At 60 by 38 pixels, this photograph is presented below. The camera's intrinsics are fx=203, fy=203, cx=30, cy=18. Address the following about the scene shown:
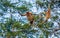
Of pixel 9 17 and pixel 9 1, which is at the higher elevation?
pixel 9 1

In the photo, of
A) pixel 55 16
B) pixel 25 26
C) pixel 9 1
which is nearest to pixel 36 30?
pixel 25 26

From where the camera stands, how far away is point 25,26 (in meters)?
1.92

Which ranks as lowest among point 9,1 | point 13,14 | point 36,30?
point 36,30

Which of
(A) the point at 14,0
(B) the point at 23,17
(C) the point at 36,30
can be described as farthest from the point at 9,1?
(C) the point at 36,30

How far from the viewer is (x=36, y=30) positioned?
1.93 meters

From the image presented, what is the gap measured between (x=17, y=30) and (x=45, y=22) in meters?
0.28

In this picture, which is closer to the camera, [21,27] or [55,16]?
[21,27]

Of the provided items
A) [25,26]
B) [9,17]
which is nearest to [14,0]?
[9,17]

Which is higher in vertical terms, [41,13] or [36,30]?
[41,13]

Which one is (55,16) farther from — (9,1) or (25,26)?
(9,1)

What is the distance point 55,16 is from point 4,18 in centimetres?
51

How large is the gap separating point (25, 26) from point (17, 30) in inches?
3.4

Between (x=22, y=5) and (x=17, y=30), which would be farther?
(x=22, y=5)

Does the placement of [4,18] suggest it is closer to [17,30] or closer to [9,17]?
[9,17]
